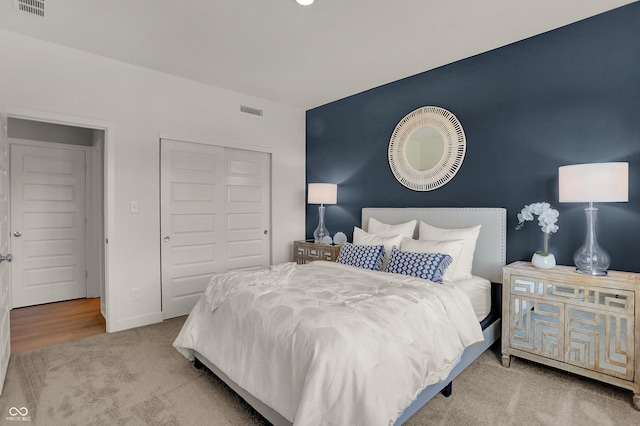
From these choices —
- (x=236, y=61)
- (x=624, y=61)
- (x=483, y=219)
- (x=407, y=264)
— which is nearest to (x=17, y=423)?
(x=407, y=264)

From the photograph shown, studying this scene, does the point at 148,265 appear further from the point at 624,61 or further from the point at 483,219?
the point at 624,61

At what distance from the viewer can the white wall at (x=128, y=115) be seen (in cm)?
293

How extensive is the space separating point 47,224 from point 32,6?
Result: 9.83ft

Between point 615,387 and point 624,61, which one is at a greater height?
point 624,61

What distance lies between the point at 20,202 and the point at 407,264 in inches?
190

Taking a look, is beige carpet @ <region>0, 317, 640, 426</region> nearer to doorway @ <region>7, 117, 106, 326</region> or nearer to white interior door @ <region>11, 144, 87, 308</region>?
doorway @ <region>7, 117, 106, 326</region>

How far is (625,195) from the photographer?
2211 mm

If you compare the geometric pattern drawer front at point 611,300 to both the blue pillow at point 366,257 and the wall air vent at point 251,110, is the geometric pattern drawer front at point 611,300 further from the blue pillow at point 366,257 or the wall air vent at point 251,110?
the wall air vent at point 251,110

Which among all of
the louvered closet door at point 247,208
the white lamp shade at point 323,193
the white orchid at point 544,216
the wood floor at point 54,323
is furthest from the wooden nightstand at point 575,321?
the wood floor at point 54,323

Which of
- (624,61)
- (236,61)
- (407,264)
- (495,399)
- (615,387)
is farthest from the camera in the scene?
(236,61)

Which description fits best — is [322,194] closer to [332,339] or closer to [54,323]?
[332,339]

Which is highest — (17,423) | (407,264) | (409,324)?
(407,264)

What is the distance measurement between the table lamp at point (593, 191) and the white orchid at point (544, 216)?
0.20 meters

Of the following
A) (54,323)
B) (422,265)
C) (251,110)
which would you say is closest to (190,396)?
(422,265)
